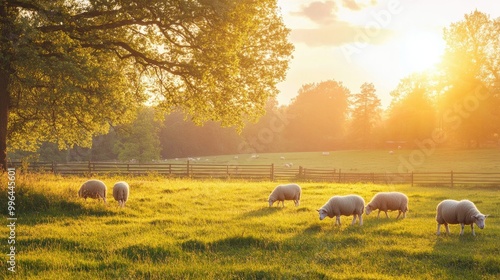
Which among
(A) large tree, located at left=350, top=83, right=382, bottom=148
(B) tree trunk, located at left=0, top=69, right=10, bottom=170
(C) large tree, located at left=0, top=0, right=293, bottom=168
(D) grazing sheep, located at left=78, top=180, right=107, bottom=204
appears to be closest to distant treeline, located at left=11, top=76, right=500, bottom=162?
(A) large tree, located at left=350, top=83, right=382, bottom=148

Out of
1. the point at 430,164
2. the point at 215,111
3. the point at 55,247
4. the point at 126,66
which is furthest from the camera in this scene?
the point at 430,164

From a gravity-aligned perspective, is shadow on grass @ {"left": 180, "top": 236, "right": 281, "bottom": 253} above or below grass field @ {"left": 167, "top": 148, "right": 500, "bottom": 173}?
below

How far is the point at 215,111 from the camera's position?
20125 millimetres

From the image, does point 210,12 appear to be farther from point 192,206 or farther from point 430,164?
point 430,164

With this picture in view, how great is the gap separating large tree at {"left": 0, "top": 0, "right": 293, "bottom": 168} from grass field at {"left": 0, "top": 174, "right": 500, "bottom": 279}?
440 cm

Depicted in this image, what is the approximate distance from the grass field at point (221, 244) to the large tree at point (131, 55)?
440 centimetres

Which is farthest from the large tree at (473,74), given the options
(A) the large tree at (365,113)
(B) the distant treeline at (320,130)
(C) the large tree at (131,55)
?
(C) the large tree at (131,55)

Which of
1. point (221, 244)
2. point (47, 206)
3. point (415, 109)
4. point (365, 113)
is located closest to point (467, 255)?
point (221, 244)

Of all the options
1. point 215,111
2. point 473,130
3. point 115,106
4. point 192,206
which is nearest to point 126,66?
point 115,106

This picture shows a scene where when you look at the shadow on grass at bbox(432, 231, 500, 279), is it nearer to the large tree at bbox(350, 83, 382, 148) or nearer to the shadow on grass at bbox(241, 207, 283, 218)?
the shadow on grass at bbox(241, 207, 283, 218)

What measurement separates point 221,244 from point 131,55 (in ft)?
39.7

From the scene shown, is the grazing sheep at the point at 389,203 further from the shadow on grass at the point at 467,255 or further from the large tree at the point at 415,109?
the large tree at the point at 415,109

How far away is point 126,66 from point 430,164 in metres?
47.7

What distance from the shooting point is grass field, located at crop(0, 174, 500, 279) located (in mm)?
8094
